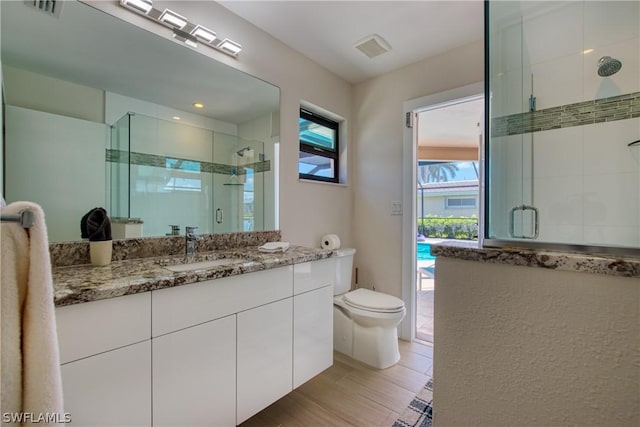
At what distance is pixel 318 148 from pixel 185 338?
191 centimetres

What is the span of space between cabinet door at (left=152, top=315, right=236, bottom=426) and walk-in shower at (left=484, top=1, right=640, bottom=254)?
1325 mm

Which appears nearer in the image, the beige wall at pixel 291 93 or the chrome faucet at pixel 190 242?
the chrome faucet at pixel 190 242

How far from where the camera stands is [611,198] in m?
1.33

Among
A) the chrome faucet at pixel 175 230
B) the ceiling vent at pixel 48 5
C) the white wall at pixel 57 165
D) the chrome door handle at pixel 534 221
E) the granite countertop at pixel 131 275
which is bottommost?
the granite countertop at pixel 131 275

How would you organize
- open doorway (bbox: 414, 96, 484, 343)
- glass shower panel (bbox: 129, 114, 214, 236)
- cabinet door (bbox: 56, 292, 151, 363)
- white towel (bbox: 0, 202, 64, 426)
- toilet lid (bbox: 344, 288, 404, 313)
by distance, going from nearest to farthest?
white towel (bbox: 0, 202, 64, 426) → cabinet door (bbox: 56, 292, 151, 363) → glass shower panel (bbox: 129, 114, 214, 236) → toilet lid (bbox: 344, 288, 404, 313) → open doorway (bbox: 414, 96, 484, 343)

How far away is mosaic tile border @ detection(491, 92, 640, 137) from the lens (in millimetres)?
1360

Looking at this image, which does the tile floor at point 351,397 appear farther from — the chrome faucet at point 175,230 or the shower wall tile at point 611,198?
the shower wall tile at point 611,198

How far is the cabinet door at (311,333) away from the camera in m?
1.50

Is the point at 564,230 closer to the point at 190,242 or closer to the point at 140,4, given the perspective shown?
the point at 190,242

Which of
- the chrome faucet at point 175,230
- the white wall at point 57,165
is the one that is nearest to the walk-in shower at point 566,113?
the chrome faucet at point 175,230

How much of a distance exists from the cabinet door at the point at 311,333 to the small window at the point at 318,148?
3.62 feet

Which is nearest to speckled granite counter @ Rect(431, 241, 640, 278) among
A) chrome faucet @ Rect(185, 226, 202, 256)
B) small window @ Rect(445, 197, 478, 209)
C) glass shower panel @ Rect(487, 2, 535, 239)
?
glass shower panel @ Rect(487, 2, 535, 239)

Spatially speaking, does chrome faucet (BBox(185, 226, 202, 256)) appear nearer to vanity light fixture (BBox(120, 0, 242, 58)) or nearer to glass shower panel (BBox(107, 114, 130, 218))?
glass shower panel (BBox(107, 114, 130, 218))

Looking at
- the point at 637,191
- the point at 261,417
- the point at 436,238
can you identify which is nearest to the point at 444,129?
the point at 436,238
